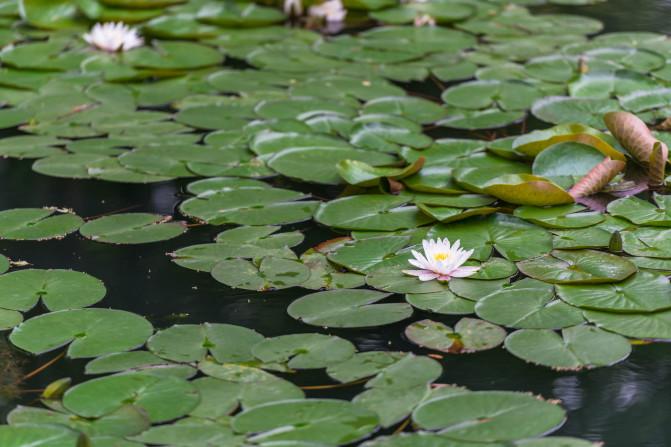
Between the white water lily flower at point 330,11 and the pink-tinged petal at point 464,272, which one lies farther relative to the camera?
the white water lily flower at point 330,11

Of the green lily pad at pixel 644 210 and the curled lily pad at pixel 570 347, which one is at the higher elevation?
the green lily pad at pixel 644 210

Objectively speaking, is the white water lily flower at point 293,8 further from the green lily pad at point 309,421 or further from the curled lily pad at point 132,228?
the green lily pad at point 309,421

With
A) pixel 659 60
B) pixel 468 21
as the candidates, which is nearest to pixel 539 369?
pixel 659 60

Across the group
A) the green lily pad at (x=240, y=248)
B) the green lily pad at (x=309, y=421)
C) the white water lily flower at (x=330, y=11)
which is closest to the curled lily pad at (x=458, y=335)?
the green lily pad at (x=309, y=421)

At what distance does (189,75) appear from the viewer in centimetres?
348

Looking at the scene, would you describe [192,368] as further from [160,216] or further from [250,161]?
[250,161]

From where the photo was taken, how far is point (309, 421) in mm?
1581

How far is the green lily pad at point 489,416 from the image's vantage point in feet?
5.05

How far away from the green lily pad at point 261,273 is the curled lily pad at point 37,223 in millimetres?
439

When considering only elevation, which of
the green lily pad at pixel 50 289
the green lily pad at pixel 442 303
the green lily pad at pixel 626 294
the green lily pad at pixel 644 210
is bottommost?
the green lily pad at pixel 50 289

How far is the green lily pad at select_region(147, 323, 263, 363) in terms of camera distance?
70.6 inches

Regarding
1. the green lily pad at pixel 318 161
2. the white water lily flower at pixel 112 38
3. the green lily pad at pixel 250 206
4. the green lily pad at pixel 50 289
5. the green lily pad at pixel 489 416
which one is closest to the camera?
the green lily pad at pixel 489 416

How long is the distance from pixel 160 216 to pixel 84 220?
177 mm

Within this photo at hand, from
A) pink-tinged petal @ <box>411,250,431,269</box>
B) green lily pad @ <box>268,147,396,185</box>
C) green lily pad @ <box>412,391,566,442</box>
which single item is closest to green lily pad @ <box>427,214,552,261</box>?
pink-tinged petal @ <box>411,250,431,269</box>
